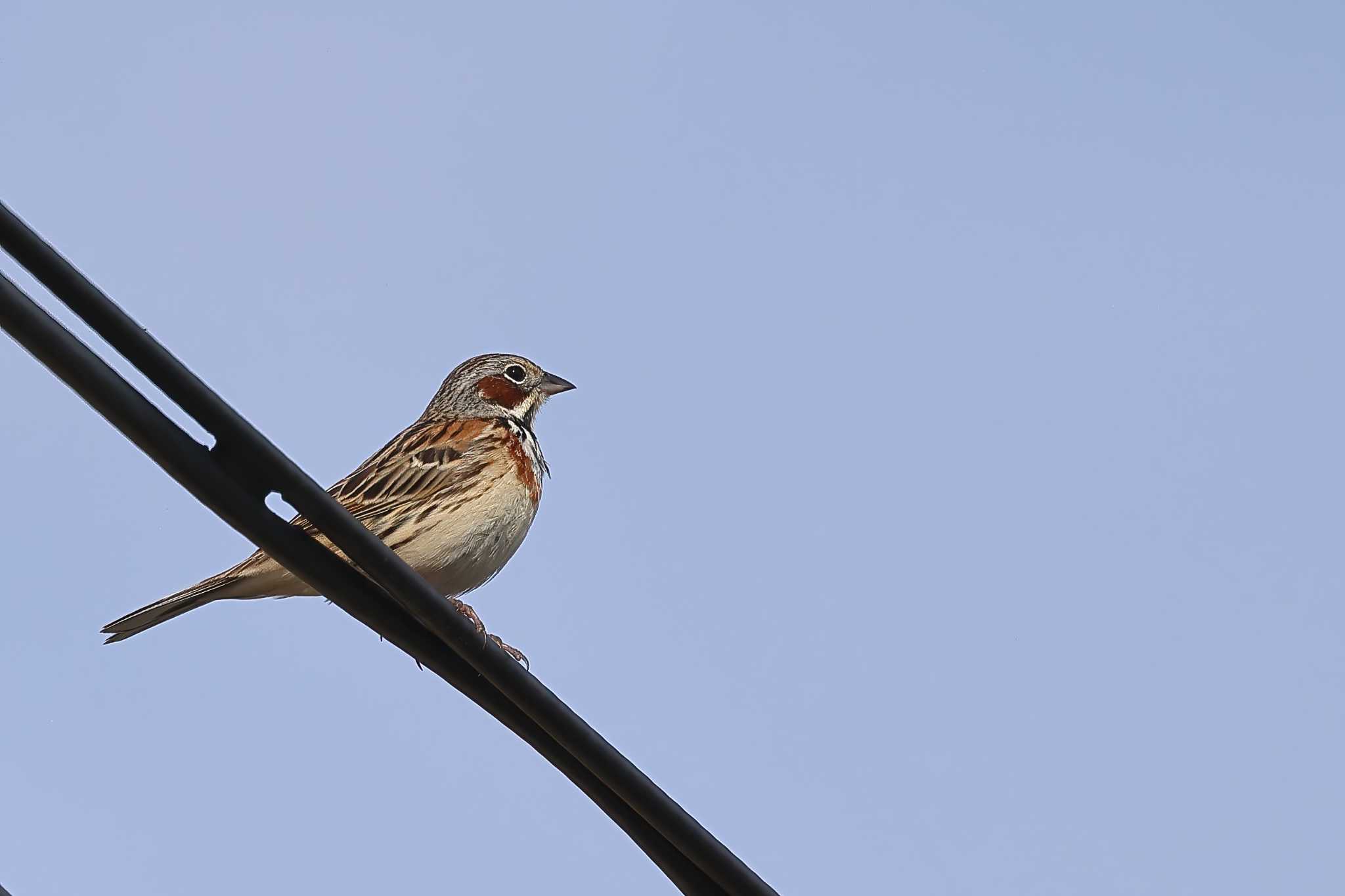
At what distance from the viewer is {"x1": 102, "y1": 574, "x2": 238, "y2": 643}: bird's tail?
849 centimetres

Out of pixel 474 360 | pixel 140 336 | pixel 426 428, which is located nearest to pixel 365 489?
pixel 426 428

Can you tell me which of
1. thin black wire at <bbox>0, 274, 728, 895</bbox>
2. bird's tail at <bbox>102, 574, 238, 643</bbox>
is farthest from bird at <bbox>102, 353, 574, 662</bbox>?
thin black wire at <bbox>0, 274, 728, 895</bbox>

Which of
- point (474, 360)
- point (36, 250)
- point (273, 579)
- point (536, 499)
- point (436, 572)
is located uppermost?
point (474, 360)

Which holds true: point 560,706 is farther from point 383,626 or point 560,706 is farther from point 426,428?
point 426,428

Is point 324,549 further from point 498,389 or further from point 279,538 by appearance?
point 498,389

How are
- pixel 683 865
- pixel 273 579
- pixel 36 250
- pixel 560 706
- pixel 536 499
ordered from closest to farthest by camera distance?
pixel 36 250, pixel 560 706, pixel 683 865, pixel 273 579, pixel 536 499

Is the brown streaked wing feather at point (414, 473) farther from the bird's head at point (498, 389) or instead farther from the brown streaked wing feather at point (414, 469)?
the bird's head at point (498, 389)

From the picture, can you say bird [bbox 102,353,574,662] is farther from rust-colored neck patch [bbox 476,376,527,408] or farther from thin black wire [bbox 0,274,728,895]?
thin black wire [bbox 0,274,728,895]

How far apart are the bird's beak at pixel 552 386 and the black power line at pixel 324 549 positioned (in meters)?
6.53

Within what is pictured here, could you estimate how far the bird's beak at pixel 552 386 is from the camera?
36.4ft

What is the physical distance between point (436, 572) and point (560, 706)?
16.1 feet

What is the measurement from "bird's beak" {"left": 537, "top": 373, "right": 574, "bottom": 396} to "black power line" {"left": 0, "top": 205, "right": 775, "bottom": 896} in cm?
653

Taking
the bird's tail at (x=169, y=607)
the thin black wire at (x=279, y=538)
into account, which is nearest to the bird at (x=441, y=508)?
the bird's tail at (x=169, y=607)

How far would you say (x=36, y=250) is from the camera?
138 inches
